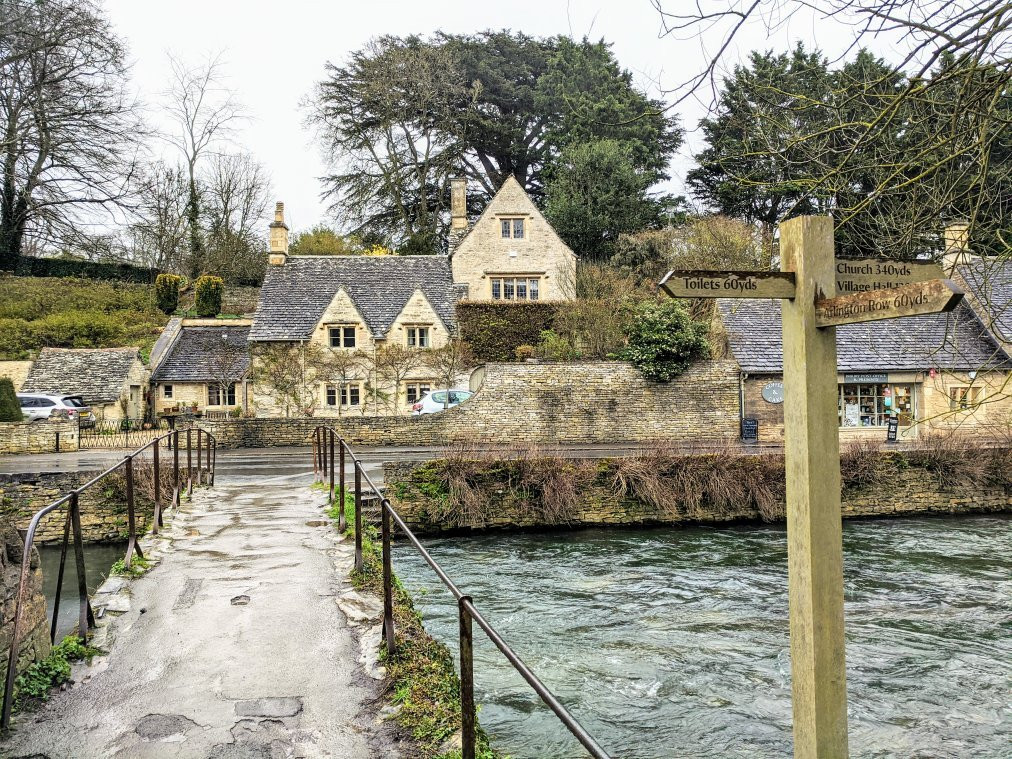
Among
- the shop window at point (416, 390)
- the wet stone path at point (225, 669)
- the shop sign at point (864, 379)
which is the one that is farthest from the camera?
the shop window at point (416, 390)

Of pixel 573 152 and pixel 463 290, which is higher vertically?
pixel 573 152

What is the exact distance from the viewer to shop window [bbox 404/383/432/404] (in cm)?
3584

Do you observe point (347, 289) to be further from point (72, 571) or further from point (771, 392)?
point (72, 571)

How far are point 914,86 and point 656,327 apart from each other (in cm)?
2491

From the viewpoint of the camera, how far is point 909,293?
12.0ft

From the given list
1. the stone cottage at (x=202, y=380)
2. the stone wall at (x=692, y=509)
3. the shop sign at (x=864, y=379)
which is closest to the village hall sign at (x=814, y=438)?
the stone wall at (x=692, y=509)

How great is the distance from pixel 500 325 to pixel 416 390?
538cm

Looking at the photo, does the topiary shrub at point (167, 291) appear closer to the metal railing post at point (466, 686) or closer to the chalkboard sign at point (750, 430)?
the chalkboard sign at point (750, 430)

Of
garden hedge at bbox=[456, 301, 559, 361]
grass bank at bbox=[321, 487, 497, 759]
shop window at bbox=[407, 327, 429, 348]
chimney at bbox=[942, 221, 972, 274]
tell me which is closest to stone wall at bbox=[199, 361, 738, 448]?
garden hedge at bbox=[456, 301, 559, 361]

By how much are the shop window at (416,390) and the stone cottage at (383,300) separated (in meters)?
0.05

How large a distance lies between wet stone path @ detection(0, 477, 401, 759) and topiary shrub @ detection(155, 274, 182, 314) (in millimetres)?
44804

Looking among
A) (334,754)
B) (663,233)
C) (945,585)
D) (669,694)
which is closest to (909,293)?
(334,754)

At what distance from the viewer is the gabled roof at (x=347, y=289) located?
3691 cm

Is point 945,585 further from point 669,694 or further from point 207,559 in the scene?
point 207,559
